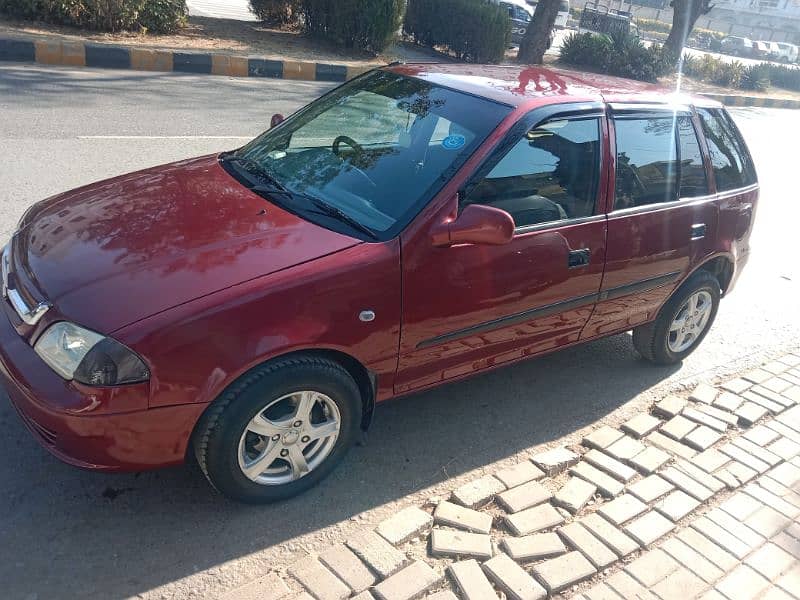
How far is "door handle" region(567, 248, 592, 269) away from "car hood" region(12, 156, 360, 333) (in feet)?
3.78

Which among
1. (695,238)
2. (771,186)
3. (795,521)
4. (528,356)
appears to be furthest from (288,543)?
(771,186)


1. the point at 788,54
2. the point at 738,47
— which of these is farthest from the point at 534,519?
the point at 788,54

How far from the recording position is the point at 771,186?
400 inches

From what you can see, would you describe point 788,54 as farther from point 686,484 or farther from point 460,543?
point 460,543

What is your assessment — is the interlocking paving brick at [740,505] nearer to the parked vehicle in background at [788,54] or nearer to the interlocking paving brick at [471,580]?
the interlocking paving brick at [471,580]

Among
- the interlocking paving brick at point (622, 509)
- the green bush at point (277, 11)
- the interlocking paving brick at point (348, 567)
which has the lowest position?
the interlocking paving brick at point (622, 509)

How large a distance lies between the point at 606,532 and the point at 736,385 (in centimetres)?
188

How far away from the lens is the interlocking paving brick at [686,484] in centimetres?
324

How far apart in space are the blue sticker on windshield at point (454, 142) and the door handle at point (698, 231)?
1600 mm

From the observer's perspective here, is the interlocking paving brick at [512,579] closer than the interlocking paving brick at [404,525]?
Yes

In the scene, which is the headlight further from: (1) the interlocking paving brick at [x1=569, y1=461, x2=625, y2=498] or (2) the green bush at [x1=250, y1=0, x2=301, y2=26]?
(2) the green bush at [x1=250, y1=0, x2=301, y2=26]

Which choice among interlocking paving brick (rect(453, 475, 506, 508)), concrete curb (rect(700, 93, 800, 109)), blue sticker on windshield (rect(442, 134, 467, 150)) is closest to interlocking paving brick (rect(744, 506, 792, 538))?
interlocking paving brick (rect(453, 475, 506, 508))

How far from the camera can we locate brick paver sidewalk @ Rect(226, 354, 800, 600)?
2.58 metres

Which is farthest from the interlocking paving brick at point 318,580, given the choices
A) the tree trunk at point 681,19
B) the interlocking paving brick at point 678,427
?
the tree trunk at point 681,19
